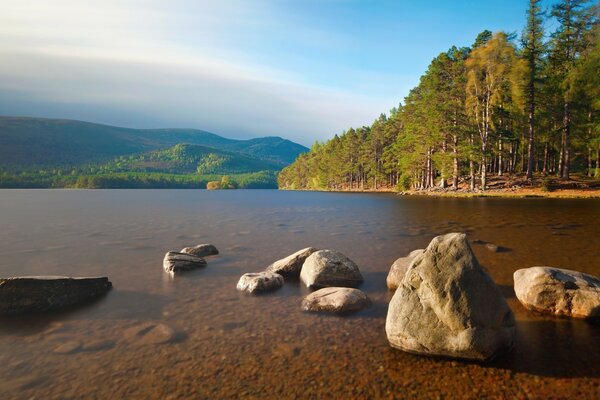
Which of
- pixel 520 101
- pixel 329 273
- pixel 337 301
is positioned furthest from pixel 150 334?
pixel 520 101

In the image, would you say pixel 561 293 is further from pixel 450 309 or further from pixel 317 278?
pixel 317 278

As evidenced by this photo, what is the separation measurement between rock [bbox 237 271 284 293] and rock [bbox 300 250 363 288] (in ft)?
3.63

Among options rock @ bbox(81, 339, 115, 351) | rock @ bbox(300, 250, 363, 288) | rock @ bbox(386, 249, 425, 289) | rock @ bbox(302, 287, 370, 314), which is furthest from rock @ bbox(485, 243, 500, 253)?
rock @ bbox(81, 339, 115, 351)

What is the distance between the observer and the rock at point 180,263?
14591mm

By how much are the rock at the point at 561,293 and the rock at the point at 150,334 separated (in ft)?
32.2

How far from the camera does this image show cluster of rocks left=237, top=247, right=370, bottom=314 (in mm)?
10188

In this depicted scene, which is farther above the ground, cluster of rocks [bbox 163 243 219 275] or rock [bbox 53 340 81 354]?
cluster of rocks [bbox 163 243 219 275]

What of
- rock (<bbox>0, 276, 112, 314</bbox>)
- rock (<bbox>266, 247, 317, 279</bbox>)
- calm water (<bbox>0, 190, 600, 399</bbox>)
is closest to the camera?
calm water (<bbox>0, 190, 600, 399</bbox>)

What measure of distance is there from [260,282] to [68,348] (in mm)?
5675

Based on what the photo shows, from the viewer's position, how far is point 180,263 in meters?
14.7

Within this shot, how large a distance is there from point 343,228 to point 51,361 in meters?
22.4

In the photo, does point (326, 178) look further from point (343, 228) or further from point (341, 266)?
point (341, 266)

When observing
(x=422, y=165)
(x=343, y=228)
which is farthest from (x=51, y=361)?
(x=422, y=165)

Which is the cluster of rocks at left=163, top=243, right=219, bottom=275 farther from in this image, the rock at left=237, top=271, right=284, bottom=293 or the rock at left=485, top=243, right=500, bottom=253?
the rock at left=485, top=243, right=500, bottom=253
